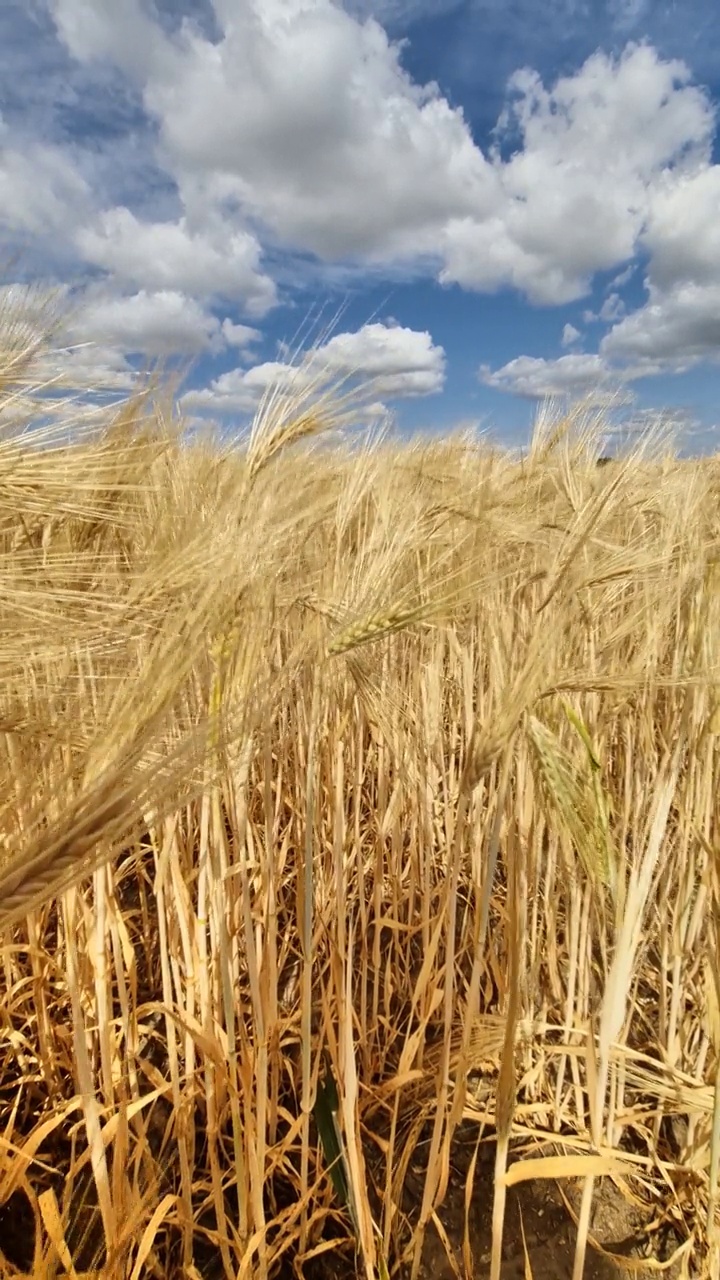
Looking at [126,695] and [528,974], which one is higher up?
[126,695]

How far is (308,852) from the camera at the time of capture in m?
0.97

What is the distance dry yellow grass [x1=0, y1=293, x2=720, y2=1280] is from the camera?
2.81 feet

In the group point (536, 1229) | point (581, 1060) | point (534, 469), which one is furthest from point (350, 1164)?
point (534, 469)

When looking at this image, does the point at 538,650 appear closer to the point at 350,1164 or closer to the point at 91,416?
the point at 91,416

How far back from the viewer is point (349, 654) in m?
1.05

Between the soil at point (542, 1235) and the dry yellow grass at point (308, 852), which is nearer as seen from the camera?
the dry yellow grass at point (308, 852)

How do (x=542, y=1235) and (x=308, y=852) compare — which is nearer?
(x=308, y=852)

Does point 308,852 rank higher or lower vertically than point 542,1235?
higher

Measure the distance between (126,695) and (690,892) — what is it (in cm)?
104

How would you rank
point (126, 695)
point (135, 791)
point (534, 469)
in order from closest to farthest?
point (135, 791) < point (126, 695) < point (534, 469)

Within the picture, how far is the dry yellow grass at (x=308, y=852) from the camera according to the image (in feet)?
2.81

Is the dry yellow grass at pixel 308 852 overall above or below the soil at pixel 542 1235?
above

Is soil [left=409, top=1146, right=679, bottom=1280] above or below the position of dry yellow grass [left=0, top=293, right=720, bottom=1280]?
below

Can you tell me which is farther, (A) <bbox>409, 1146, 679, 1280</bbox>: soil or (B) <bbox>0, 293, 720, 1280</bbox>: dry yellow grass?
(A) <bbox>409, 1146, 679, 1280</bbox>: soil
